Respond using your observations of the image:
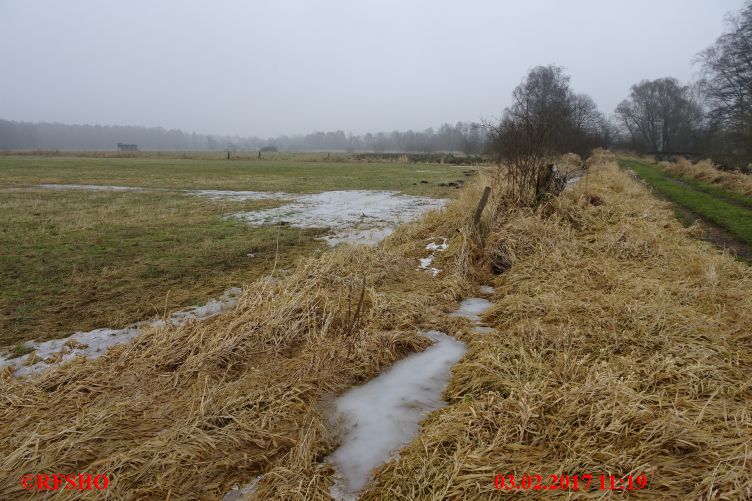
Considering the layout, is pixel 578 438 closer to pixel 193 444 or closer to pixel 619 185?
pixel 193 444

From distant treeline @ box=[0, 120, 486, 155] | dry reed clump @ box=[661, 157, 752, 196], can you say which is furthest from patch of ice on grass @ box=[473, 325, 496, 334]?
distant treeline @ box=[0, 120, 486, 155]

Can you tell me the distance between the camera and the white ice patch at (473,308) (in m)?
5.05

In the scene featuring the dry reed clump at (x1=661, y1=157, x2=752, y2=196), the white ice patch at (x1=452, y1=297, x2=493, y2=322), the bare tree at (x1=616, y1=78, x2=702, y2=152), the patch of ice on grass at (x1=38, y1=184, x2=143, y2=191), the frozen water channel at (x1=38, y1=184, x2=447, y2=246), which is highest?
the bare tree at (x1=616, y1=78, x2=702, y2=152)

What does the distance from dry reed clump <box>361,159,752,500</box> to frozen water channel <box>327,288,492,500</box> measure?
0.46 feet

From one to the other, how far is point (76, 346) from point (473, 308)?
444 cm

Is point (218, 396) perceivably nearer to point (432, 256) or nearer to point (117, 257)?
point (432, 256)

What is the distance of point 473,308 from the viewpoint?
5.35m

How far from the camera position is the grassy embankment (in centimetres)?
241

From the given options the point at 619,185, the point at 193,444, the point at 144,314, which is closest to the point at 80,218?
the point at 144,314

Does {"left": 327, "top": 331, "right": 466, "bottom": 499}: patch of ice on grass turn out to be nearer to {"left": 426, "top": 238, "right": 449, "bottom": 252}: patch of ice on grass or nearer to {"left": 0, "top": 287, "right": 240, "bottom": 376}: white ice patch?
{"left": 0, "top": 287, "right": 240, "bottom": 376}: white ice patch

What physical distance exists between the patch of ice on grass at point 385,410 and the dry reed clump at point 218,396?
12 cm

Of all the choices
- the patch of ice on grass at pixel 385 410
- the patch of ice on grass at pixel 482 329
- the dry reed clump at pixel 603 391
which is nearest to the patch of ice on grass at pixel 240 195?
the dry reed clump at pixel 603 391

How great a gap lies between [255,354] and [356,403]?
113 cm

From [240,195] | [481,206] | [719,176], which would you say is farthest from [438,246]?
[719,176]
